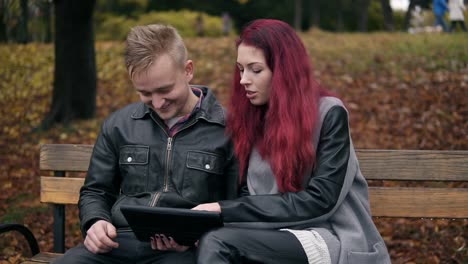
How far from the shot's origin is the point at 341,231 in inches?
130

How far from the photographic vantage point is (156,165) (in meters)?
3.63

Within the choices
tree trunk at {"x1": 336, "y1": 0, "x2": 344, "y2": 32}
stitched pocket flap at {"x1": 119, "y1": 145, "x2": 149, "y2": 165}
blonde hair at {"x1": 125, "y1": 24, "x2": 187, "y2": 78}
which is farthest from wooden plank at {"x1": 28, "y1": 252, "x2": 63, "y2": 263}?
tree trunk at {"x1": 336, "y1": 0, "x2": 344, "y2": 32}

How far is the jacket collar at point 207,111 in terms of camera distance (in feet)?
12.0

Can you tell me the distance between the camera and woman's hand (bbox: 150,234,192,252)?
333cm

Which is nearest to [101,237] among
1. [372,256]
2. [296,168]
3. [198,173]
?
[198,173]

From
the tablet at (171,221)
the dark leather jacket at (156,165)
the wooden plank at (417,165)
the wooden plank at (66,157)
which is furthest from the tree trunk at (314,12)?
the tablet at (171,221)

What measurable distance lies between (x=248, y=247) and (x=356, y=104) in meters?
6.84

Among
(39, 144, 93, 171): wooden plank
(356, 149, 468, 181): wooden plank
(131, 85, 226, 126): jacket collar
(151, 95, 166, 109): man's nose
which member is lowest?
(39, 144, 93, 171): wooden plank

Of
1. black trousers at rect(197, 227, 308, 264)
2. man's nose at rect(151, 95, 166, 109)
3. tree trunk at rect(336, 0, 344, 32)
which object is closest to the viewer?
black trousers at rect(197, 227, 308, 264)

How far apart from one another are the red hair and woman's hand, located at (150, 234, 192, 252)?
55 centimetres

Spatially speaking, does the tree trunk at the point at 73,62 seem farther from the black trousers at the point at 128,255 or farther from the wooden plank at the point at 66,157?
the black trousers at the point at 128,255

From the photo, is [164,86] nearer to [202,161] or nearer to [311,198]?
[202,161]

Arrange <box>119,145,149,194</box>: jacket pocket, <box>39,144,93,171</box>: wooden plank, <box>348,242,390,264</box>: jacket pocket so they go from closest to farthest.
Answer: <box>348,242,390,264</box>: jacket pocket < <box>119,145,149,194</box>: jacket pocket < <box>39,144,93,171</box>: wooden plank

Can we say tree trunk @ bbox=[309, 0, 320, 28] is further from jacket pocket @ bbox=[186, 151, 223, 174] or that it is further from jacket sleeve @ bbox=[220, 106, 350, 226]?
jacket sleeve @ bbox=[220, 106, 350, 226]
